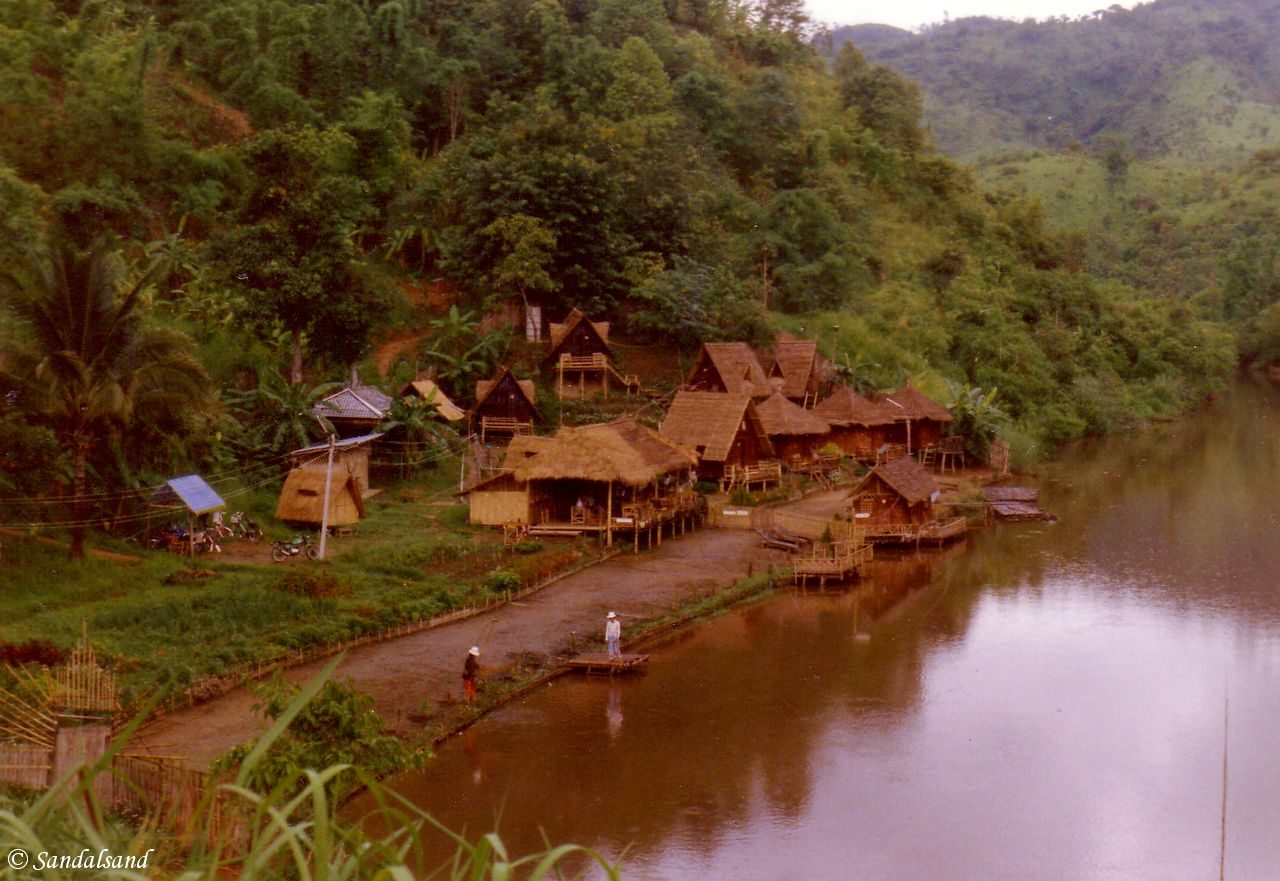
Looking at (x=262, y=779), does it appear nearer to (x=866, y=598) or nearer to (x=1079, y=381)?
(x=866, y=598)

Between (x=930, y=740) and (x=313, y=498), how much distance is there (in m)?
12.6

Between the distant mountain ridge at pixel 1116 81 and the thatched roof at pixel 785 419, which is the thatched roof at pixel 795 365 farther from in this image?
the distant mountain ridge at pixel 1116 81

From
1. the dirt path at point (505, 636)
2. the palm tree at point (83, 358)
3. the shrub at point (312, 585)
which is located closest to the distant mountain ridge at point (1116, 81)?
the dirt path at point (505, 636)

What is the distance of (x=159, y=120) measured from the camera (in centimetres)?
3584

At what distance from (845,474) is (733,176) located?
1792 cm

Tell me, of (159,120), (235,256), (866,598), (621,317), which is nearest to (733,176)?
(621,317)

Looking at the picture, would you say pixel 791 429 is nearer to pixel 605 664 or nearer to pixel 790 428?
pixel 790 428

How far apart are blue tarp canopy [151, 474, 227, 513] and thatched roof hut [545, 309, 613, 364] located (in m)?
14.2

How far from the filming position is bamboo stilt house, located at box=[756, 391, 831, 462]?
107ft

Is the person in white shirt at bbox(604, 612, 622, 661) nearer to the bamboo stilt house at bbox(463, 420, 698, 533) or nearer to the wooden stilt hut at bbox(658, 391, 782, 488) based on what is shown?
the bamboo stilt house at bbox(463, 420, 698, 533)

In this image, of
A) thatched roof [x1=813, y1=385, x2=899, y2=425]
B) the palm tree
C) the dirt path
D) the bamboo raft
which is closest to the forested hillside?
the palm tree

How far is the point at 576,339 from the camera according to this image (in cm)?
3447

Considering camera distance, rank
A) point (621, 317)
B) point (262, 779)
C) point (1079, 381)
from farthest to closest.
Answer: point (1079, 381), point (621, 317), point (262, 779)

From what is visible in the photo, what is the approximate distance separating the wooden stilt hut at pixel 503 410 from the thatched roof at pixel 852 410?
331 inches
